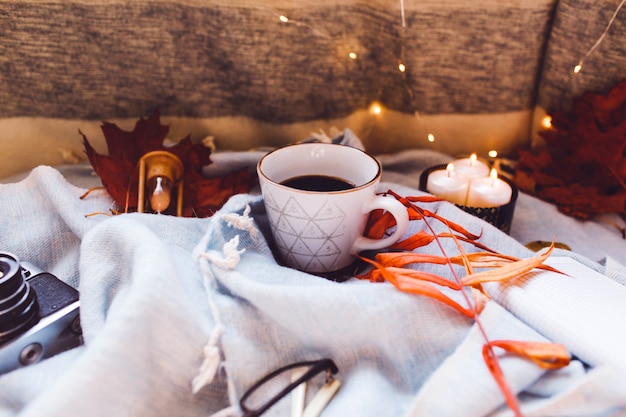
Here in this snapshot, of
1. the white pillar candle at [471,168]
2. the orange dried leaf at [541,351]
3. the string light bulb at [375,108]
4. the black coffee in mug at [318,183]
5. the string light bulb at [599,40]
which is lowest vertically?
the orange dried leaf at [541,351]

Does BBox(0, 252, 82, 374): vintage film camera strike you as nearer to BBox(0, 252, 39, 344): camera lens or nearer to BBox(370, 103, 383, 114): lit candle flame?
BBox(0, 252, 39, 344): camera lens

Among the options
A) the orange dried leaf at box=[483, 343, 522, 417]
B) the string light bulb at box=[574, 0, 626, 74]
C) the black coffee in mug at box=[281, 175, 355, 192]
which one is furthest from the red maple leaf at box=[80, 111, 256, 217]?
the string light bulb at box=[574, 0, 626, 74]

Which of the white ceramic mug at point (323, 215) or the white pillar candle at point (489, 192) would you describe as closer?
the white ceramic mug at point (323, 215)

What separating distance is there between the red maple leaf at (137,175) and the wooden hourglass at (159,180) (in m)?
0.01

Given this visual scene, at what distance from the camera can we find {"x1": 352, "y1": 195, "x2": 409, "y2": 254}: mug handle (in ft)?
1.79

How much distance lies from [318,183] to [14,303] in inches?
13.4

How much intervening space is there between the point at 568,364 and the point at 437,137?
53 cm

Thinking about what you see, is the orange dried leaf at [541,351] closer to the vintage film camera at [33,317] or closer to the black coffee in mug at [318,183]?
the black coffee in mug at [318,183]

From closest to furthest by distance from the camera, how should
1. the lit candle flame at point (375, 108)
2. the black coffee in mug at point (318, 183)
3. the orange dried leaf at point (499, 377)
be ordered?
the orange dried leaf at point (499, 377) < the black coffee in mug at point (318, 183) < the lit candle flame at point (375, 108)

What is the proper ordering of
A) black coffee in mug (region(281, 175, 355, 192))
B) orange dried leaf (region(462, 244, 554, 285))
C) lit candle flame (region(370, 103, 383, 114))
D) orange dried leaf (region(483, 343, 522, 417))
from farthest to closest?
lit candle flame (region(370, 103, 383, 114)) → black coffee in mug (region(281, 175, 355, 192)) → orange dried leaf (region(462, 244, 554, 285)) → orange dried leaf (region(483, 343, 522, 417))

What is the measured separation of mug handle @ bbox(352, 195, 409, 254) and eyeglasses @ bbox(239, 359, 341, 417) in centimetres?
16

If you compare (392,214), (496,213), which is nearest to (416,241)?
(392,214)

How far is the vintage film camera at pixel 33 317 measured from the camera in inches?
17.4

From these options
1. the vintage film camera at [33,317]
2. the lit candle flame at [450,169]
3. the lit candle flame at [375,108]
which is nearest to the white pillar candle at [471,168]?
the lit candle flame at [450,169]
